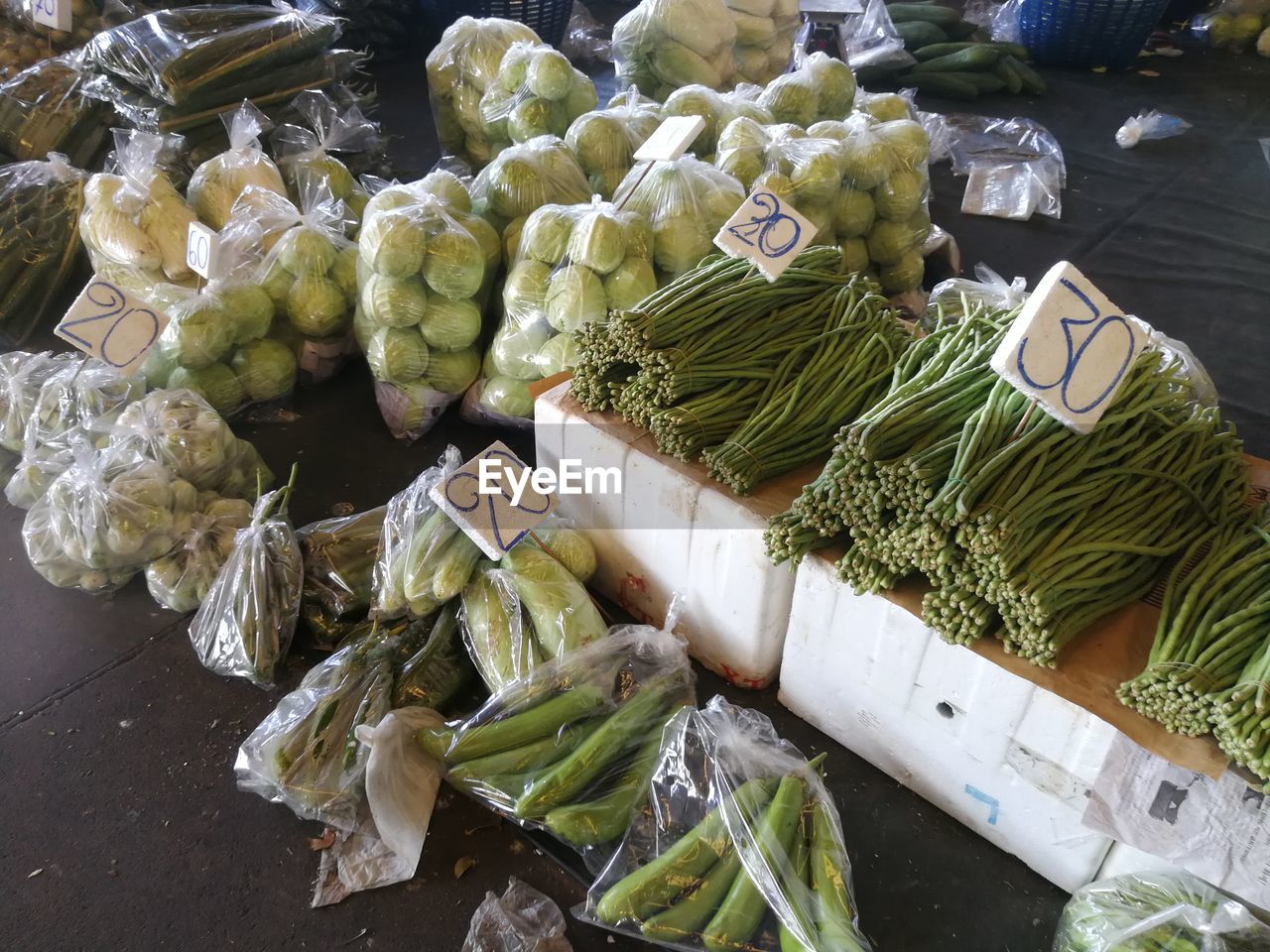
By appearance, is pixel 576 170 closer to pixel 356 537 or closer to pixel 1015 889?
pixel 356 537

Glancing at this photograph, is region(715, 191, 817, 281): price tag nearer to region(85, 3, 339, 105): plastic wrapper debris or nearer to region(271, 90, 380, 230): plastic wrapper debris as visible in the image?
region(271, 90, 380, 230): plastic wrapper debris

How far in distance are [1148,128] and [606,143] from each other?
130 inches

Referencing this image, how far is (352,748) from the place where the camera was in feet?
4.75

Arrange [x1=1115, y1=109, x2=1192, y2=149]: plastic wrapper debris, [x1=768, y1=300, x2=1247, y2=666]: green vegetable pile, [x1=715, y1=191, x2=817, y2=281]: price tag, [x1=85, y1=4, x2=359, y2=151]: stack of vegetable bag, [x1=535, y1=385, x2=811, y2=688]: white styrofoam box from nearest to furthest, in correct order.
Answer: [x1=768, y1=300, x2=1247, y2=666]: green vegetable pile, [x1=535, y1=385, x2=811, y2=688]: white styrofoam box, [x1=715, y1=191, x2=817, y2=281]: price tag, [x1=85, y1=4, x2=359, y2=151]: stack of vegetable bag, [x1=1115, y1=109, x2=1192, y2=149]: plastic wrapper debris

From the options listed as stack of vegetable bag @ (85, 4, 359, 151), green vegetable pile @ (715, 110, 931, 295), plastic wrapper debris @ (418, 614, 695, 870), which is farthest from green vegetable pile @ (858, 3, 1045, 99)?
plastic wrapper debris @ (418, 614, 695, 870)

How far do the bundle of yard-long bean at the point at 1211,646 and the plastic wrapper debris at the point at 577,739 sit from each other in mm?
716

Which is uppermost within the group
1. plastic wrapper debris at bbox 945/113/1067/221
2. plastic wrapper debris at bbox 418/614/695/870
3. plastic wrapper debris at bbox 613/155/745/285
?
plastic wrapper debris at bbox 613/155/745/285

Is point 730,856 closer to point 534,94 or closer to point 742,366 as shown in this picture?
point 742,366

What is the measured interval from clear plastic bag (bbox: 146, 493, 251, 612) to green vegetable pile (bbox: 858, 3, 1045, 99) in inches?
159

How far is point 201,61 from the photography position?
2.57m

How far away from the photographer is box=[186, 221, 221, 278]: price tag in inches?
83.6

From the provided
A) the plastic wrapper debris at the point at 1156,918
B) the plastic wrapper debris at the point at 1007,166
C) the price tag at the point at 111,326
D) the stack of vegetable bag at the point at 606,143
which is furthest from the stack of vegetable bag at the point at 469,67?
the plastic wrapper debris at the point at 1156,918

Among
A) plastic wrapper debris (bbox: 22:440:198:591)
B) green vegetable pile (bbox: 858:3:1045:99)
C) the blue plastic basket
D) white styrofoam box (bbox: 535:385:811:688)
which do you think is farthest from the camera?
the blue plastic basket

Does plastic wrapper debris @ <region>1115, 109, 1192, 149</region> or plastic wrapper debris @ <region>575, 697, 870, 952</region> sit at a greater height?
plastic wrapper debris @ <region>1115, 109, 1192, 149</region>
